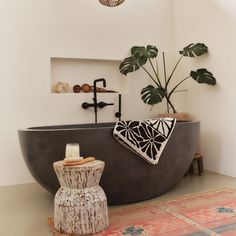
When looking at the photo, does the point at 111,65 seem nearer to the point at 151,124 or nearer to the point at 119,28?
the point at 119,28

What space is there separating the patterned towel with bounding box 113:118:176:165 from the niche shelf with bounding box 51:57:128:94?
1.36m

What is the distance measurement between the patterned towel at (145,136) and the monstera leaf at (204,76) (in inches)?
42.8

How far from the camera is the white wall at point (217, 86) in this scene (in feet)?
9.33

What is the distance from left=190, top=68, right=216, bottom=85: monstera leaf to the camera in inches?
117

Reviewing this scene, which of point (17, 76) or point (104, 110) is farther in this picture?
point (104, 110)

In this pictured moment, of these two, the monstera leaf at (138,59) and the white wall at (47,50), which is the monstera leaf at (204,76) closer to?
the monstera leaf at (138,59)

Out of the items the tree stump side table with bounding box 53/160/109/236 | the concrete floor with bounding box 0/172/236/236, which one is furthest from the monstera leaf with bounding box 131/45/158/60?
the tree stump side table with bounding box 53/160/109/236

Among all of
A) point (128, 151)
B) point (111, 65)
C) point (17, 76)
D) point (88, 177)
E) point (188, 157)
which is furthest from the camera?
point (111, 65)

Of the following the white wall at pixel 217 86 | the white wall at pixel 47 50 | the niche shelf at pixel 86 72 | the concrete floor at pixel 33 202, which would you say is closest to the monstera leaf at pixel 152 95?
the white wall at pixel 47 50

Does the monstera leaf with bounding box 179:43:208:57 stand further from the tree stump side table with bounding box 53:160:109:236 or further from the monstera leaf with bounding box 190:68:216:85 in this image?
the tree stump side table with bounding box 53:160:109:236

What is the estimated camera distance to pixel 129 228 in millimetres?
1611

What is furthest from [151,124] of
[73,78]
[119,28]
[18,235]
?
[119,28]

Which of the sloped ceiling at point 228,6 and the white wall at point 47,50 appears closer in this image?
the sloped ceiling at point 228,6

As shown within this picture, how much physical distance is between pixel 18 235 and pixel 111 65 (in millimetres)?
2342
